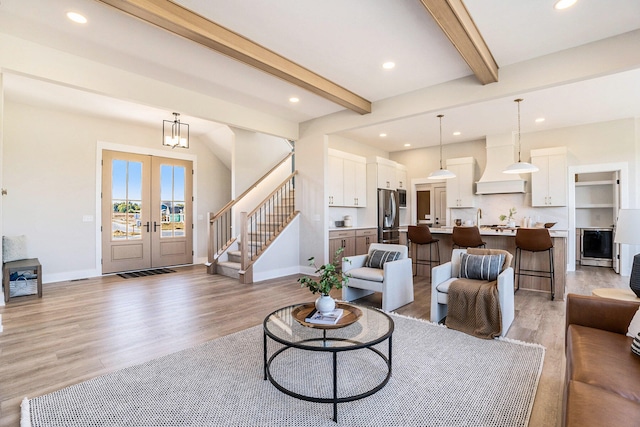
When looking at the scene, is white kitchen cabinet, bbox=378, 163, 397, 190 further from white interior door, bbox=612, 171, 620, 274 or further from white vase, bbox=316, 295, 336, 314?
white vase, bbox=316, 295, 336, 314

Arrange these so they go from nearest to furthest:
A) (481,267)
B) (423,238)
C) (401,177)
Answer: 1. (481,267)
2. (423,238)
3. (401,177)

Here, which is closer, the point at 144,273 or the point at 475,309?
the point at 475,309

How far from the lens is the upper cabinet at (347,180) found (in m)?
6.88

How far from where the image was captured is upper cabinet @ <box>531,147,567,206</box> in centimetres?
636

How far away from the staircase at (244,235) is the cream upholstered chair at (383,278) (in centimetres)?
209

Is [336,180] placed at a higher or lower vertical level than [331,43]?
lower

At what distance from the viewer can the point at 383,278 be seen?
384cm

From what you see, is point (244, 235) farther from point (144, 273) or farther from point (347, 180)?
point (347, 180)

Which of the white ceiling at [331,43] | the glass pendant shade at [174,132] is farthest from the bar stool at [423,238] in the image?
the glass pendant shade at [174,132]

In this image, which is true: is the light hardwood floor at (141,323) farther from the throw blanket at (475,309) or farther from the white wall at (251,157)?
the white wall at (251,157)

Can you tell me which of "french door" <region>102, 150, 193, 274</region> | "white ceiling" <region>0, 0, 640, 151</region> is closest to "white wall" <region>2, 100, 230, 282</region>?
"french door" <region>102, 150, 193, 274</region>

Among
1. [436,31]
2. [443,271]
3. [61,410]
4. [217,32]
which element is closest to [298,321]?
[61,410]

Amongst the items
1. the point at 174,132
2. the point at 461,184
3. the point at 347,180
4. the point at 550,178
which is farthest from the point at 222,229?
the point at 550,178

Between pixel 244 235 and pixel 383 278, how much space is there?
2.75m
